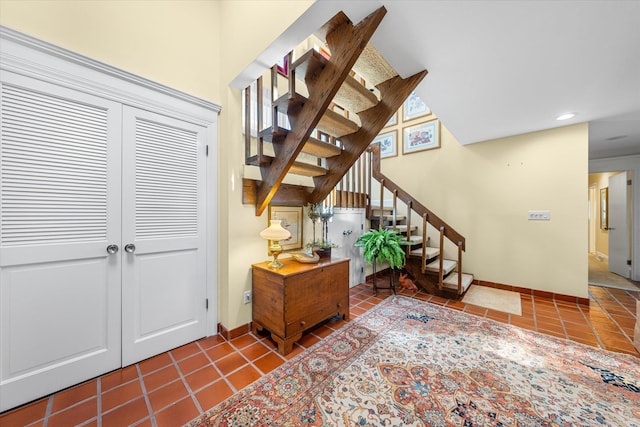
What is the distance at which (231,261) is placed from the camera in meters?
1.97

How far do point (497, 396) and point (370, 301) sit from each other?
1.53 metres

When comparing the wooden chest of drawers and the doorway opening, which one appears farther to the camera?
the doorway opening

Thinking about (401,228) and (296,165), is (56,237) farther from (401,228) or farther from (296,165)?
(401,228)

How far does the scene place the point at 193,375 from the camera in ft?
5.16

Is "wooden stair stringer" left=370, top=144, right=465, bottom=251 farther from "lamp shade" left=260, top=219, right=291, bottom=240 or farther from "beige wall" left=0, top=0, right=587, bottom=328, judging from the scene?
"beige wall" left=0, top=0, right=587, bottom=328

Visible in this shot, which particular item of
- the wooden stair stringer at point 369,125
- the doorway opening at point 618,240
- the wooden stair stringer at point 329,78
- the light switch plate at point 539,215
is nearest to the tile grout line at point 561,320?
the light switch plate at point 539,215

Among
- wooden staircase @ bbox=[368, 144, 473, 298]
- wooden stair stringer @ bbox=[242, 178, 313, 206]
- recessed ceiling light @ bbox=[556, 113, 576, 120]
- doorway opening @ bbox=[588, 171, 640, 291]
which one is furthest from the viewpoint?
doorway opening @ bbox=[588, 171, 640, 291]

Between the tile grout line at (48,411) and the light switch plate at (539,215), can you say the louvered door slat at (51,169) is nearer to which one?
the tile grout line at (48,411)

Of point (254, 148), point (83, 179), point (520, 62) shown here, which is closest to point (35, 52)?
point (83, 179)

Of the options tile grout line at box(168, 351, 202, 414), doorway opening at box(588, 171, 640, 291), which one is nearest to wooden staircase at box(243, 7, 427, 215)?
tile grout line at box(168, 351, 202, 414)

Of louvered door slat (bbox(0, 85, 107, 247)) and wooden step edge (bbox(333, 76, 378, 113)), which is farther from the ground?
wooden step edge (bbox(333, 76, 378, 113))

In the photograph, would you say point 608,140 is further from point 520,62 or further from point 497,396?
point 497,396

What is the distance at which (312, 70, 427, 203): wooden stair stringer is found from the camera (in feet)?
6.39

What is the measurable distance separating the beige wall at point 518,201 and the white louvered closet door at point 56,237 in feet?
14.0
